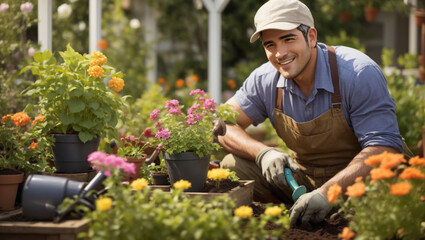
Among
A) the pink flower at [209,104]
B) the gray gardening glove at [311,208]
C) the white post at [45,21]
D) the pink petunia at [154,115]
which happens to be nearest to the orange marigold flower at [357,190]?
the gray gardening glove at [311,208]

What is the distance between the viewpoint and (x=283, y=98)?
2930 mm

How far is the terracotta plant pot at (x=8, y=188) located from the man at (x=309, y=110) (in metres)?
1.07

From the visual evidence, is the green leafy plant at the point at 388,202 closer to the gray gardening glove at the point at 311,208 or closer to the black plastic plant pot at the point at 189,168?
the gray gardening glove at the point at 311,208

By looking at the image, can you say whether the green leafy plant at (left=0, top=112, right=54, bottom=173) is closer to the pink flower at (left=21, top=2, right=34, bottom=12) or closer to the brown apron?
the brown apron

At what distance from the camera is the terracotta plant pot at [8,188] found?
2207 mm

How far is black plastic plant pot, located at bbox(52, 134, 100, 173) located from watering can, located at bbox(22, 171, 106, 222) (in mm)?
494

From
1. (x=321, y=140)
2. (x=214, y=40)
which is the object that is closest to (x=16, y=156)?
(x=321, y=140)

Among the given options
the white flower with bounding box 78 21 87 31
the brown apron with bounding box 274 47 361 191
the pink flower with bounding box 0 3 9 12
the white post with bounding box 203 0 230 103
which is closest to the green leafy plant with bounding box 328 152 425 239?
the brown apron with bounding box 274 47 361 191

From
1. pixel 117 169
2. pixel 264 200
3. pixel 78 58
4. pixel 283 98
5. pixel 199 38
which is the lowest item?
pixel 264 200

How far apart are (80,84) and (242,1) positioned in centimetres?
545

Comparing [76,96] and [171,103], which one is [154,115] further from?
[76,96]

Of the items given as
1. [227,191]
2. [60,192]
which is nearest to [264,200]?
[227,191]

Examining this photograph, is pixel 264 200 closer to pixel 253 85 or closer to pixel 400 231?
pixel 253 85

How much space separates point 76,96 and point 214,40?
2.97 meters
